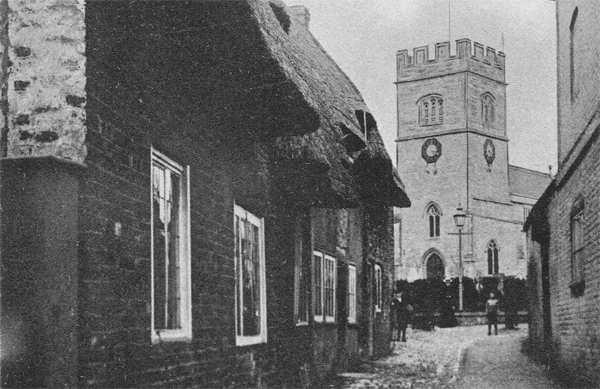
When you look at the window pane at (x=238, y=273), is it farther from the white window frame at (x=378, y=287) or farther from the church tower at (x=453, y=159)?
the church tower at (x=453, y=159)

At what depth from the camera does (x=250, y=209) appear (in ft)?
30.6

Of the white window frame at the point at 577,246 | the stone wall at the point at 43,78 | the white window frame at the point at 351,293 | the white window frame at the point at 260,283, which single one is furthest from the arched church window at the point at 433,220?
the stone wall at the point at 43,78

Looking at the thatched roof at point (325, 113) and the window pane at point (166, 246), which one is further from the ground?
the thatched roof at point (325, 113)

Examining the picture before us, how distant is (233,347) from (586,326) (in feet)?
15.9

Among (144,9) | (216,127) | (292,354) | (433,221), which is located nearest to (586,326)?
(292,354)

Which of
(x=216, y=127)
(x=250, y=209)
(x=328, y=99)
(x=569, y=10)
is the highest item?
(x=569, y=10)

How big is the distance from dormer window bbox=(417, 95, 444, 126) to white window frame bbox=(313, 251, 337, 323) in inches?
2017

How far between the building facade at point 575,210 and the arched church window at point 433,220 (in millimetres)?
47403

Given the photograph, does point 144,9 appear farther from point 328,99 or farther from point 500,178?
point 500,178

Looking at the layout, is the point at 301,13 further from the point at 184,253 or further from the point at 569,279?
the point at 184,253

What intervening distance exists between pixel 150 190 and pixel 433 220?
58968 mm

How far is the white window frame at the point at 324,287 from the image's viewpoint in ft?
44.7

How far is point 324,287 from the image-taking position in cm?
1420

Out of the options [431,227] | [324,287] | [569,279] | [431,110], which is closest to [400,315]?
[324,287]
